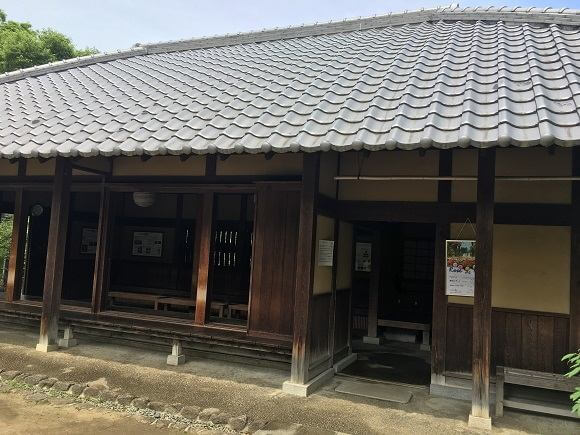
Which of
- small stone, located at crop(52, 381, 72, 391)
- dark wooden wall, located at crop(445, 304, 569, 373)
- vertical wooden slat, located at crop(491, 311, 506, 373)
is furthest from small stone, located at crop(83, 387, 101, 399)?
vertical wooden slat, located at crop(491, 311, 506, 373)

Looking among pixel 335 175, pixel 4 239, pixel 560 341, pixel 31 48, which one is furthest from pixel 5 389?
pixel 31 48

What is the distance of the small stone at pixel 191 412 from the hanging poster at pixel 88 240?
619 cm

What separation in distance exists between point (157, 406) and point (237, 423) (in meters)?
1.00

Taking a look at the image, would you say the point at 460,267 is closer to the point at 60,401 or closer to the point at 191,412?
the point at 191,412

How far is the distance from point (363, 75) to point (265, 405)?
4710mm

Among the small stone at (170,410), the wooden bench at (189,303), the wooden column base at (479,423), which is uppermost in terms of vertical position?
the wooden bench at (189,303)

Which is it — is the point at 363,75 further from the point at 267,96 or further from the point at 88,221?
the point at 88,221

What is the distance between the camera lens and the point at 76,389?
220 inches

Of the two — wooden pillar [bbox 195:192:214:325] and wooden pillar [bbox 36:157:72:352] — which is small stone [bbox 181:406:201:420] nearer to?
wooden pillar [bbox 195:192:214:325]

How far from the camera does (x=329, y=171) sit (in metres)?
6.52

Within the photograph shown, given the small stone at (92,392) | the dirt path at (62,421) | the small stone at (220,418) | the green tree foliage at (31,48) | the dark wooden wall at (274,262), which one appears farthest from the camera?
the green tree foliage at (31,48)

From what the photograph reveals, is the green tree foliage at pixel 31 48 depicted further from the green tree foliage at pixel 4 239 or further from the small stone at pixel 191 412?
the small stone at pixel 191 412

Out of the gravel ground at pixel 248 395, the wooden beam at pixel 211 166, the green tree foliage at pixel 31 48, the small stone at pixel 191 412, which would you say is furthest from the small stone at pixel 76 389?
the green tree foliage at pixel 31 48

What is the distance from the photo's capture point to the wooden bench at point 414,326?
9.31 m
